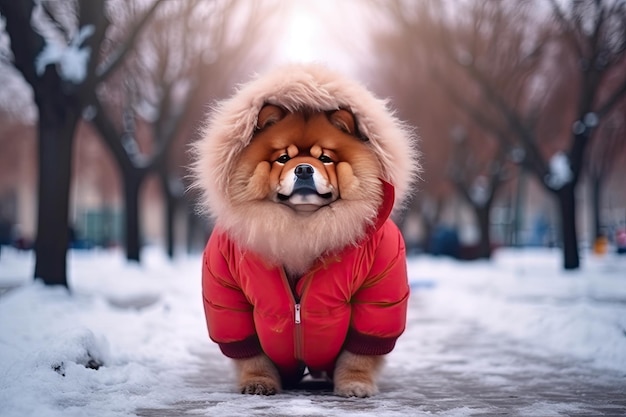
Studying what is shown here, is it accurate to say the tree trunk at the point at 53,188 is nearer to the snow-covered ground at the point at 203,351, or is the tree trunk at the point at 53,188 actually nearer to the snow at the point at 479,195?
the snow-covered ground at the point at 203,351

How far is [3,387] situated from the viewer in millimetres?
3639

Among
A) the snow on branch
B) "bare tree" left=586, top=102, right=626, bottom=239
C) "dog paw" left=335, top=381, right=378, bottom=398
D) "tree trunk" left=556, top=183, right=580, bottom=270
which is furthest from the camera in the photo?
"bare tree" left=586, top=102, right=626, bottom=239

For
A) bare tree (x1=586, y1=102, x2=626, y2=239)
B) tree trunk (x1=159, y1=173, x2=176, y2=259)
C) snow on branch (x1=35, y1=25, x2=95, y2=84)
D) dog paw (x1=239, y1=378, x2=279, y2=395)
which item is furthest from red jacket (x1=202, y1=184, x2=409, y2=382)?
bare tree (x1=586, y1=102, x2=626, y2=239)

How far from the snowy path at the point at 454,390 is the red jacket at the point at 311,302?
0.96 feet

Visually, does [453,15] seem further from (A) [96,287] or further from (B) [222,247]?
(B) [222,247]

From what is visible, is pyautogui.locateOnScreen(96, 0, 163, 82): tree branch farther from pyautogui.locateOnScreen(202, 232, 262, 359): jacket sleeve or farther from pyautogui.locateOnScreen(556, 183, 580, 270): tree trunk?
pyautogui.locateOnScreen(556, 183, 580, 270): tree trunk

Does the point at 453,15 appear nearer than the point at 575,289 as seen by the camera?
No

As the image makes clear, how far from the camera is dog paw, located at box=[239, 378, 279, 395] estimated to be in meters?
4.09

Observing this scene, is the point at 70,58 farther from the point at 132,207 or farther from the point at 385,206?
the point at 132,207

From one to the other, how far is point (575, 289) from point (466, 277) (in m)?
3.79

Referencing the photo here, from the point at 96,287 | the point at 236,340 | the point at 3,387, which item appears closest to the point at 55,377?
the point at 3,387

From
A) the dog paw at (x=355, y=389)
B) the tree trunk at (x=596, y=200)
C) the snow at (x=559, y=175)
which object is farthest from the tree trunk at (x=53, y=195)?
the tree trunk at (x=596, y=200)

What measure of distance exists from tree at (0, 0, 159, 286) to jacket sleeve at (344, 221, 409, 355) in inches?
263

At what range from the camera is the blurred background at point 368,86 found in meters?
9.66
